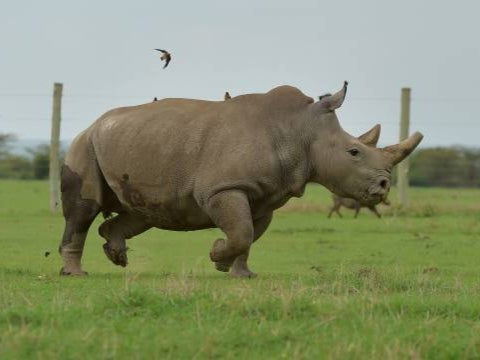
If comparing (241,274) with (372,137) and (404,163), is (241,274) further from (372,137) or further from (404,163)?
(404,163)

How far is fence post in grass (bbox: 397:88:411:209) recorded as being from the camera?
25188mm

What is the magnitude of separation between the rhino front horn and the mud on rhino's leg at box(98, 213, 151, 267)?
2.50 m

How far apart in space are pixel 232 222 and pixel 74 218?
1.93 m

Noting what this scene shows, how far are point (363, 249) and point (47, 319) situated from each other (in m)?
9.73

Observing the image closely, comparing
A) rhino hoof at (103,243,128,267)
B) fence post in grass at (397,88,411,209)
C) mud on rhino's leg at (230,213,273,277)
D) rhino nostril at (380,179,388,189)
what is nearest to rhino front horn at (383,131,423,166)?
rhino nostril at (380,179,388,189)

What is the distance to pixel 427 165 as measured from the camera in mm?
56594

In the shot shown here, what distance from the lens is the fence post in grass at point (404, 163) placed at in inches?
992

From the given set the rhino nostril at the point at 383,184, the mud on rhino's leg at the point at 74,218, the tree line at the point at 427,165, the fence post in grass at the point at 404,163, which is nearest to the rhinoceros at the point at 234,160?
the rhino nostril at the point at 383,184

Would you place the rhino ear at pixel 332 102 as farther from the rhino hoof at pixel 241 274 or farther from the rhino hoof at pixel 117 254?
the rhino hoof at pixel 117 254

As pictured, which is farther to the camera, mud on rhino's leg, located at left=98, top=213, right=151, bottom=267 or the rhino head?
mud on rhino's leg, located at left=98, top=213, right=151, bottom=267

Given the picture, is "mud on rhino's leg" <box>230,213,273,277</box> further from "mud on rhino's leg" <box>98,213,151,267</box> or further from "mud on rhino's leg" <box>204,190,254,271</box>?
"mud on rhino's leg" <box>98,213,151,267</box>

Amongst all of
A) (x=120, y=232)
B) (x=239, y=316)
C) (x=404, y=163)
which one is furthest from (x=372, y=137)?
(x=404, y=163)

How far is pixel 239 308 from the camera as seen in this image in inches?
314

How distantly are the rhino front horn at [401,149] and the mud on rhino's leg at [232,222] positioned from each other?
1.39 meters
